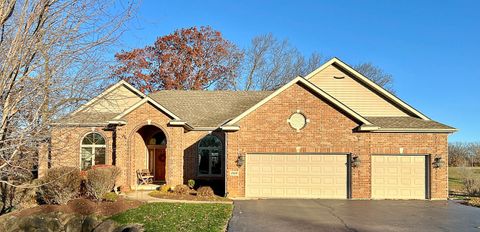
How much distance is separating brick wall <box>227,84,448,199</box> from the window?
3.03m

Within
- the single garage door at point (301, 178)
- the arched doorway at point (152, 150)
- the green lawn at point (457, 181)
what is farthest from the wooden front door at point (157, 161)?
the green lawn at point (457, 181)

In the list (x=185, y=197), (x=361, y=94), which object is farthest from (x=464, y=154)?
(x=185, y=197)

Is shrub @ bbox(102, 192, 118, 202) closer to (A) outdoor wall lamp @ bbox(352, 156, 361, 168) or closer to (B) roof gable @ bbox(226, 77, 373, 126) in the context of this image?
(B) roof gable @ bbox(226, 77, 373, 126)

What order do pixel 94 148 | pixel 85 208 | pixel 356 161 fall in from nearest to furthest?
pixel 85 208 → pixel 356 161 → pixel 94 148

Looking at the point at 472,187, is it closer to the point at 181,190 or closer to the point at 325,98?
the point at 325,98

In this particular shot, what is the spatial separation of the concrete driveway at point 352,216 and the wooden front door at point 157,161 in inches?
290

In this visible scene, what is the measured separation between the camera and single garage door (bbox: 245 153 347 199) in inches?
693

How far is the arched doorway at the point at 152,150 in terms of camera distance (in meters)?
20.9

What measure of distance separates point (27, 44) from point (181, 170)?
15233 mm

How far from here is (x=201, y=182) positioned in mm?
20156

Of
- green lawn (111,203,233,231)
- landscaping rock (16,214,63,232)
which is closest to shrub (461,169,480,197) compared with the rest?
green lawn (111,203,233,231)

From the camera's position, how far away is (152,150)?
21.9m

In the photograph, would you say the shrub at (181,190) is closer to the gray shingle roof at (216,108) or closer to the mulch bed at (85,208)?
the mulch bed at (85,208)

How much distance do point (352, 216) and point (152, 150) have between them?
40.6 ft
